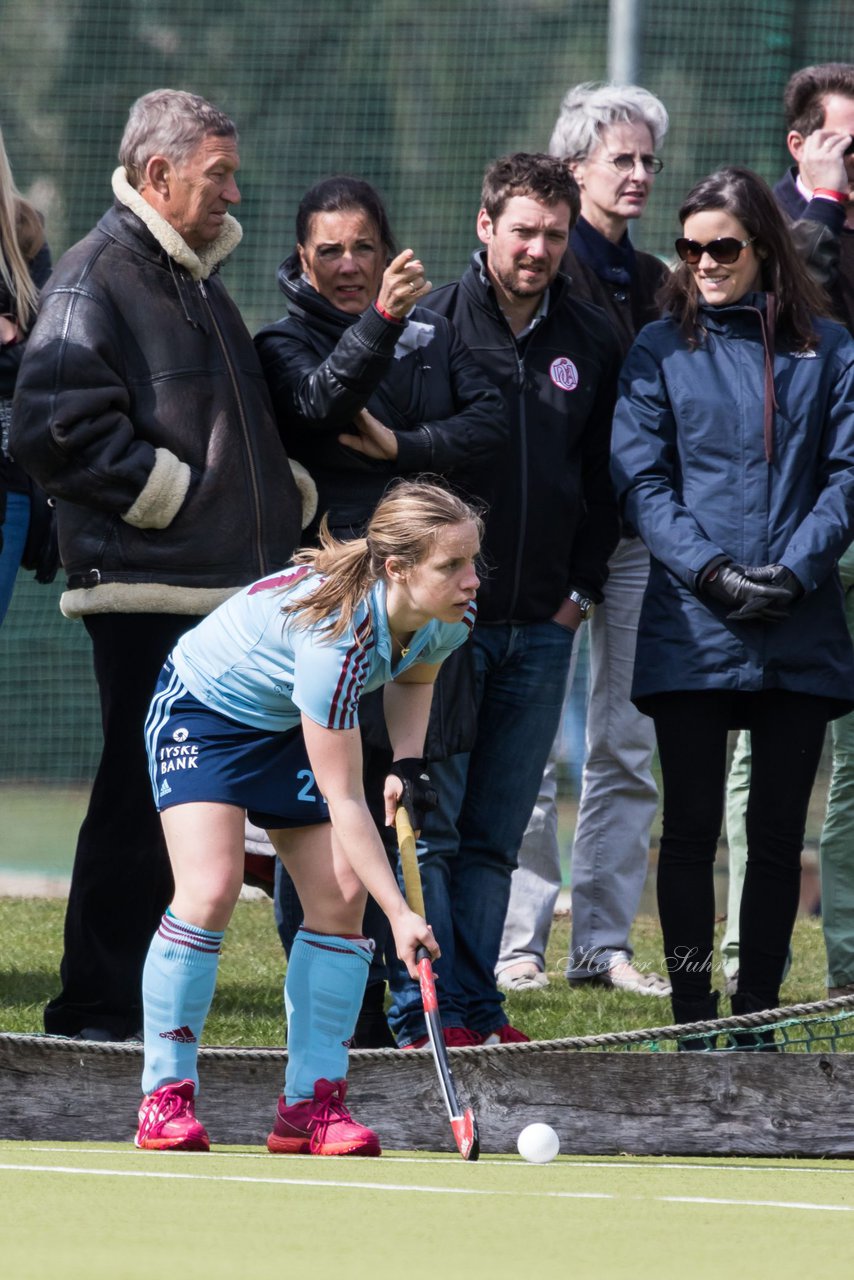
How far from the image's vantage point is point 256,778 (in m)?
4.20

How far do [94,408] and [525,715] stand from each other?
1.36 meters

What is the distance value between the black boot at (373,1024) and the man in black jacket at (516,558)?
186 mm

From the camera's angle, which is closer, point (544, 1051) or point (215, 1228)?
point (215, 1228)

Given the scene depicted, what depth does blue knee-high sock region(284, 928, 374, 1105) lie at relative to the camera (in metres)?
4.16

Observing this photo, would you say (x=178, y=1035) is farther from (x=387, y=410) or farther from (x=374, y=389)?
(x=387, y=410)

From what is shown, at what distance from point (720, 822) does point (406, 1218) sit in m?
2.01

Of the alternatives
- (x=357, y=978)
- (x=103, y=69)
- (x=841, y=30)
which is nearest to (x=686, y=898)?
(x=357, y=978)

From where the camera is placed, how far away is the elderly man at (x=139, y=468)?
4.62 meters

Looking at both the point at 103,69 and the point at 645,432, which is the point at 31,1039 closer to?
the point at 645,432

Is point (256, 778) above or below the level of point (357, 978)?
above

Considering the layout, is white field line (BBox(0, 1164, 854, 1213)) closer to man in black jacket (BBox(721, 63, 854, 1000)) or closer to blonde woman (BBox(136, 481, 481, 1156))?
blonde woman (BBox(136, 481, 481, 1156))

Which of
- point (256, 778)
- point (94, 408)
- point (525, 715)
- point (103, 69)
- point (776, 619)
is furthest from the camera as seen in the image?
point (103, 69)

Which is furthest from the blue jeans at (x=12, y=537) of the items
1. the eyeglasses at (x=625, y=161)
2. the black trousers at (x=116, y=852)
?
the eyeglasses at (x=625, y=161)

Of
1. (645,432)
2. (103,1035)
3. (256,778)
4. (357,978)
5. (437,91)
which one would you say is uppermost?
(437,91)
